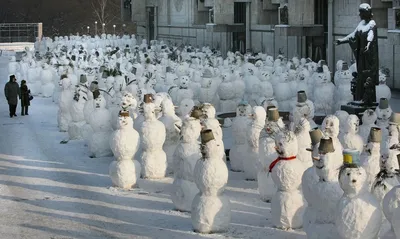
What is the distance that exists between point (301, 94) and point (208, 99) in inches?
254

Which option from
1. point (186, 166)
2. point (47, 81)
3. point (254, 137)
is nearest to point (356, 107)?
point (254, 137)

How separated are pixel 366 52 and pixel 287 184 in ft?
24.3

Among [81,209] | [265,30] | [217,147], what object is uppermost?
[265,30]

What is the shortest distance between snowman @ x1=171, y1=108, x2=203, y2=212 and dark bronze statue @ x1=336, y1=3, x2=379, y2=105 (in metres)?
6.40

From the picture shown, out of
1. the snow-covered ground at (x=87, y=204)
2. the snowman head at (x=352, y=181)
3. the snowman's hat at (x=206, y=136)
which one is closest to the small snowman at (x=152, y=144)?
the snow-covered ground at (x=87, y=204)

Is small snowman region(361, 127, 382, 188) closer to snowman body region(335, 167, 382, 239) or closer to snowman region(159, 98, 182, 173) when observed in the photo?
snowman body region(335, 167, 382, 239)

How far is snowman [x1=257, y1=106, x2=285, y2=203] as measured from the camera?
10086mm

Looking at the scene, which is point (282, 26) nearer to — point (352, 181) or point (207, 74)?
point (207, 74)

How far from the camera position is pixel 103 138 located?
1389 cm

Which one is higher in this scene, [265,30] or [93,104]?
[265,30]

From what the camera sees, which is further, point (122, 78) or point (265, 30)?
point (265, 30)

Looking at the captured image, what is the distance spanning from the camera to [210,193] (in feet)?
28.9

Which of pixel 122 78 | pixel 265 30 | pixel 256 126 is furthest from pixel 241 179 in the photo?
pixel 265 30

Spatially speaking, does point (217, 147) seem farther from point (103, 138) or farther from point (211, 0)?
point (211, 0)
